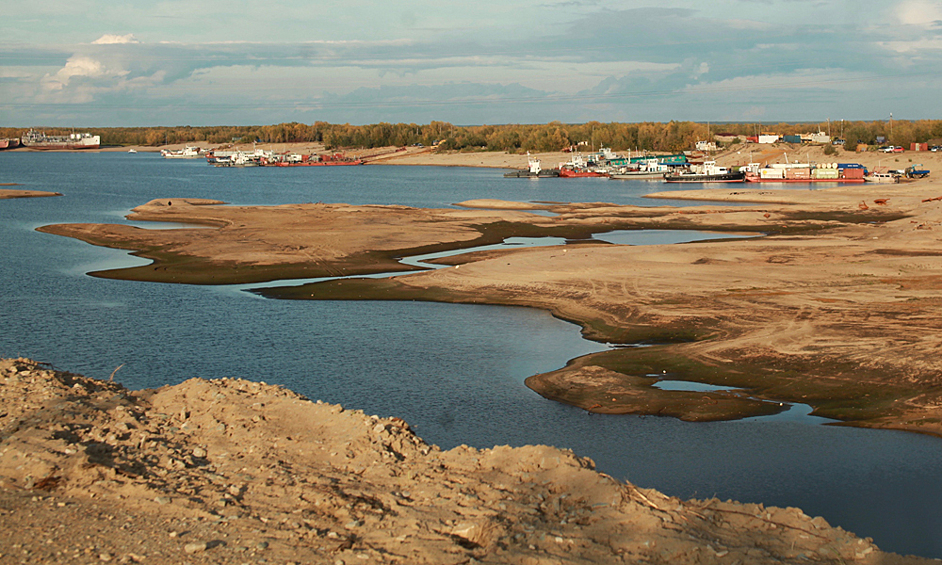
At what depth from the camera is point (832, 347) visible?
25625 mm

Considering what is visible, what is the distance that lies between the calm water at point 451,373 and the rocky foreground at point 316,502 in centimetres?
495

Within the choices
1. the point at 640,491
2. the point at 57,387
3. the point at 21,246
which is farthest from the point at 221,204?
the point at 640,491

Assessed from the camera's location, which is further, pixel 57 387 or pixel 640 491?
pixel 57 387

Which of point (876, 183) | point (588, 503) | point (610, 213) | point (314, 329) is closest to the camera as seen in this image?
point (588, 503)

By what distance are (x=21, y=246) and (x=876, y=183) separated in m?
103

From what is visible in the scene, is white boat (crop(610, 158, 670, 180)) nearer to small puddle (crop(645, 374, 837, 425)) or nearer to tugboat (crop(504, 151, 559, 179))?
tugboat (crop(504, 151, 559, 179))

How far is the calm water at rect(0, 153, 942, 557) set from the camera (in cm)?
1748

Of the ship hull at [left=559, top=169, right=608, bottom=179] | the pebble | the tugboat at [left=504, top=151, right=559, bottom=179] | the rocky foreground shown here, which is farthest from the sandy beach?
the ship hull at [left=559, top=169, right=608, bottom=179]

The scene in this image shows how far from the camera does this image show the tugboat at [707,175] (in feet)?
414

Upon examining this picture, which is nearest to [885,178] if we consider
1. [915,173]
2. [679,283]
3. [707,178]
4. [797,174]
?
[915,173]

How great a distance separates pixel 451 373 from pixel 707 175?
361 feet

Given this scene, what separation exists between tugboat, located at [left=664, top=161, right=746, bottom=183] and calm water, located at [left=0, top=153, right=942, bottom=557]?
97.1 meters

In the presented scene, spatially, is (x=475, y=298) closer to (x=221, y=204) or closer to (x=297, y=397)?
(x=297, y=397)

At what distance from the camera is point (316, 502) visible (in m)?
11.8
